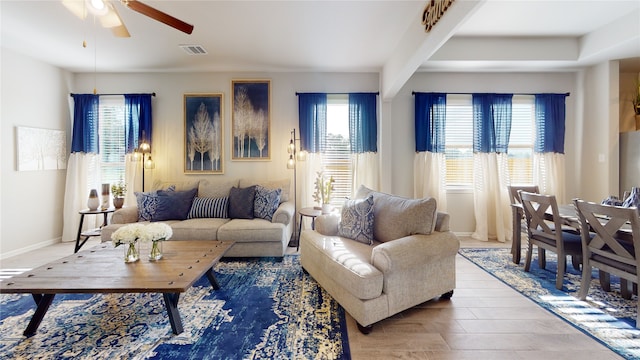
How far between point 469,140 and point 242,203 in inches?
152

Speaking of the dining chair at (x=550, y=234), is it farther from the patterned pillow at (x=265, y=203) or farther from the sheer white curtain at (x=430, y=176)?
the patterned pillow at (x=265, y=203)

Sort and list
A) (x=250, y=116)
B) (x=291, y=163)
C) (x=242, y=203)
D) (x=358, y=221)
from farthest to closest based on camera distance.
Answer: (x=250, y=116) < (x=291, y=163) < (x=242, y=203) < (x=358, y=221)

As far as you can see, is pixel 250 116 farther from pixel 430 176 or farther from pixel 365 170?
pixel 430 176

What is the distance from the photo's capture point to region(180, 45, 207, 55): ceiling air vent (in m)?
3.61

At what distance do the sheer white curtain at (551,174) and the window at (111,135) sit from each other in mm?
6967

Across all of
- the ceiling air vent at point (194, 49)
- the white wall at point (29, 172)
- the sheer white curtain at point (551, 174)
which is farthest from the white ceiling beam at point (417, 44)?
the white wall at point (29, 172)

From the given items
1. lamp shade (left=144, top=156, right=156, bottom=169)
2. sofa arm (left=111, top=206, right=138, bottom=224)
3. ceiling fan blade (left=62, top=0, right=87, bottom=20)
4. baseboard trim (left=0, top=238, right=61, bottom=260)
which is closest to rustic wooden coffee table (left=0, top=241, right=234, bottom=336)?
sofa arm (left=111, top=206, right=138, bottom=224)

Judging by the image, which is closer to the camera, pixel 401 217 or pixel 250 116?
pixel 401 217

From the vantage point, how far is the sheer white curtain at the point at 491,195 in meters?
4.34

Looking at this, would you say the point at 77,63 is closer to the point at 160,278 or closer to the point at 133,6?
the point at 133,6

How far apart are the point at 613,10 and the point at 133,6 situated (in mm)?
4984

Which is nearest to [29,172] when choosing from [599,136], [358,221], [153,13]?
[153,13]

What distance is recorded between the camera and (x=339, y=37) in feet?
11.0

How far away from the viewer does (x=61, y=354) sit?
5.70ft
